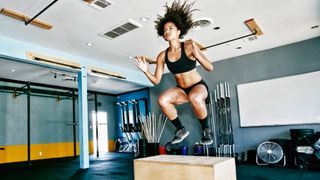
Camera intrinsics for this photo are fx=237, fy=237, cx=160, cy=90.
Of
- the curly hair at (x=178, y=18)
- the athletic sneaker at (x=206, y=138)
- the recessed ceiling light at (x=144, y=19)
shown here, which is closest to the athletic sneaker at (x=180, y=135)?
the athletic sneaker at (x=206, y=138)

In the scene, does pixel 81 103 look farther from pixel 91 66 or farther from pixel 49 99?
pixel 49 99

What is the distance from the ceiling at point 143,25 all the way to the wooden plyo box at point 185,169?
281 centimetres

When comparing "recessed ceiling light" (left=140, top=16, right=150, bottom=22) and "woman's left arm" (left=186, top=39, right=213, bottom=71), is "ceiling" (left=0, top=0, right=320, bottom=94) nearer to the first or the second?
"recessed ceiling light" (left=140, top=16, right=150, bottom=22)

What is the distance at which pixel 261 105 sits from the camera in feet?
21.6

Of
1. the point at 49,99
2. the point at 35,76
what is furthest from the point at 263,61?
the point at 49,99

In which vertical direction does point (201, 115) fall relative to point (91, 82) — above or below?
below

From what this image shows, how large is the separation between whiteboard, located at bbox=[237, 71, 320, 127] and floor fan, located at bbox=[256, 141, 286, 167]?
3.24 ft

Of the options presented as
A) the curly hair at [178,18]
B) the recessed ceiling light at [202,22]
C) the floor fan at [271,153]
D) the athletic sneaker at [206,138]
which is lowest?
the floor fan at [271,153]

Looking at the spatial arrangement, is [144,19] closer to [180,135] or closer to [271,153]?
[180,135]

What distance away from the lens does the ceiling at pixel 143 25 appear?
4.13 metres

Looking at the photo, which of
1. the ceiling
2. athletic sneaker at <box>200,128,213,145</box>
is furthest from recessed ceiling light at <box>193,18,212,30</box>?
athletic sneaker at <box>200,128,213,145</box>

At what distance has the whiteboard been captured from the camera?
5855mm

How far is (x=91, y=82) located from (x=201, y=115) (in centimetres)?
784

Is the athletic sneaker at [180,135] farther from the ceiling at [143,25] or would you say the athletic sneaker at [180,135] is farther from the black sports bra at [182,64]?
the ceiling at [143,25]
